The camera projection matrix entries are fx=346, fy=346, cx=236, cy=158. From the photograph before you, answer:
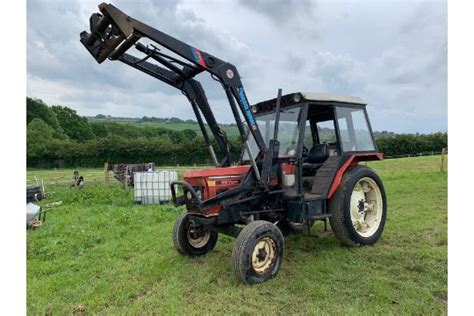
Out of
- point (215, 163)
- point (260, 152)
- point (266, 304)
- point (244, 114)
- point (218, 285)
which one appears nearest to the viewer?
point (266, 304)

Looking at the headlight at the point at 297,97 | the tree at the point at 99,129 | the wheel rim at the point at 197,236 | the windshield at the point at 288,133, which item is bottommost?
the wheel rim at the point at 197,236

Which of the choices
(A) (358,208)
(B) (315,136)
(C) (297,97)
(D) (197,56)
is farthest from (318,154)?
(D) (197,56)

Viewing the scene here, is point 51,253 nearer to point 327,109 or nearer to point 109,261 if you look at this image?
point 109,261

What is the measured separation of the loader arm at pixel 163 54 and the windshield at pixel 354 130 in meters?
1.61

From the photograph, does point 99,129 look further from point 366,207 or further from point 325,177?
point 325,177

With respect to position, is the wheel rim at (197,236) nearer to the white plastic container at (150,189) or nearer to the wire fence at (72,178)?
the wire fence at (72,178)

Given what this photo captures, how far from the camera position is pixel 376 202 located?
18.2 ft

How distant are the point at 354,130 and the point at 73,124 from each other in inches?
2932

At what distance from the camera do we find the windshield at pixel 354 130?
5359 mm

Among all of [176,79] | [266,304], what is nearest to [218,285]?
[266,304]

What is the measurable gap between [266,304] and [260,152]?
6.25 ft

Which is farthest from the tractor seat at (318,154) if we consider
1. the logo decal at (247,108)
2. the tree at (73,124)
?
the tree at (73,124)

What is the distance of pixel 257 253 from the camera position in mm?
3963

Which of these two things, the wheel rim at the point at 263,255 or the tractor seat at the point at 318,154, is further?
the tractor seat at the point at 318,154
